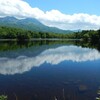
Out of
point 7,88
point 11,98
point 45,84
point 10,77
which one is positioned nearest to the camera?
point 11,98

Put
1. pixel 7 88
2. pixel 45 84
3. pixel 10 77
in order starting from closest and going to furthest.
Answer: pixel 7 88 < pixel 45 84 < pixel 10 77

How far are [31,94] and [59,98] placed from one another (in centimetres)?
337

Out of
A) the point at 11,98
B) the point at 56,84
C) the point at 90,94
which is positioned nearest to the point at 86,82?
the point at 56,84

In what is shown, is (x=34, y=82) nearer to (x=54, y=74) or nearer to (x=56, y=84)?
(x=56, y=84)

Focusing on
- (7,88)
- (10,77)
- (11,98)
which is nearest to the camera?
(11,98)

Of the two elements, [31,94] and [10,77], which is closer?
[31,94]

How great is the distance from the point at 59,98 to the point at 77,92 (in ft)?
11.7

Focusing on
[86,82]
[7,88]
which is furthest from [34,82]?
[86,82]

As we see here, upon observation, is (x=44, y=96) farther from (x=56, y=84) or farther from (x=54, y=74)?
(x=54, y=74)

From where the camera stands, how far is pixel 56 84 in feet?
103

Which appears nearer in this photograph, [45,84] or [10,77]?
[45,84]

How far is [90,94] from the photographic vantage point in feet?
86.8

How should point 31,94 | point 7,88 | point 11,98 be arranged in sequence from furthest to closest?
point 7,88 < point 31,94 < point 11,98

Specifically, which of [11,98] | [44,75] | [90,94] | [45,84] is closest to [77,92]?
[90,94]
